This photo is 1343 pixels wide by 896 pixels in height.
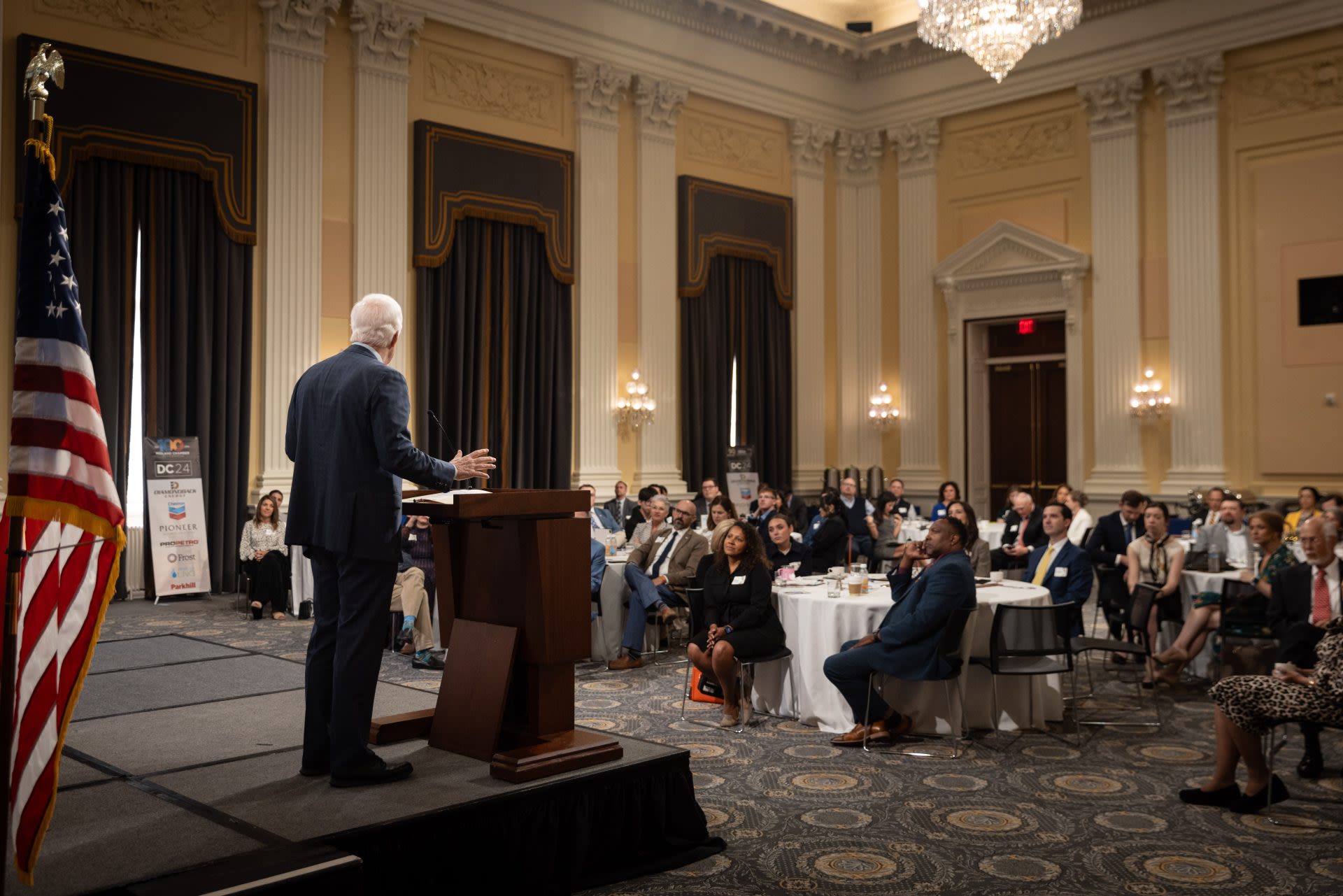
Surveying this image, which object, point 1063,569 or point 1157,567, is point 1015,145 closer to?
point 1157,567

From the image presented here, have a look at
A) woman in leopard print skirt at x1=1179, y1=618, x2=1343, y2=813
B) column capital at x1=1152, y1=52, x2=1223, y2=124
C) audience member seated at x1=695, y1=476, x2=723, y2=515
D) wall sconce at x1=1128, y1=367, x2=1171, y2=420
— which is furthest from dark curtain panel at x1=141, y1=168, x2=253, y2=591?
column capital at x1=1152, y1=52, x2=1223, y2=124

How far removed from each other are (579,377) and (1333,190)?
860 centimetres

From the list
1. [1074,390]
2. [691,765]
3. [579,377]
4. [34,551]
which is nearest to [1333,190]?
[1074,390]

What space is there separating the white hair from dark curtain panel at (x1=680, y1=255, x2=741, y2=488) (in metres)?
10.9

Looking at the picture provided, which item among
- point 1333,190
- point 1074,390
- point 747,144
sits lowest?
point 1074,390

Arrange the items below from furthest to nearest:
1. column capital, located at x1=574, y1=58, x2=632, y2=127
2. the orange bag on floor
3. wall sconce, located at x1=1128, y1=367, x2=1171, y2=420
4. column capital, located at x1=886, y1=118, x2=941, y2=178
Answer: column capital, located at x1=886, y1=118, x2=941, y2=178 → wall sconce, located at x1=1128, y1=367, x2=1171, y2=420 → column capital, located at x1=574, y1=58, x2=632, y2=127 → the orange bag on floor

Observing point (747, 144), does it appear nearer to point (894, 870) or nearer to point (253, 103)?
point (253, 103)

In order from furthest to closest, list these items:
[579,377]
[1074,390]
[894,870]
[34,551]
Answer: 1. [1074,390]
2. [579,377]
3. [894,870]
4. [34,551]

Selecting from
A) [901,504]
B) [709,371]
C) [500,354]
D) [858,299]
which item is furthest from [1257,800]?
[858,299]

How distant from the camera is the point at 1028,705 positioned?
6328 millimetres

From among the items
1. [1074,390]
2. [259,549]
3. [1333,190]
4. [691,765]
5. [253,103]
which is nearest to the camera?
[691,765]

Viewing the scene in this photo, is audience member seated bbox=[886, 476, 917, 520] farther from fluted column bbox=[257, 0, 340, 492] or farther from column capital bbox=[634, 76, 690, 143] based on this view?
fluted column bbox=[257, 0, 340, 492]

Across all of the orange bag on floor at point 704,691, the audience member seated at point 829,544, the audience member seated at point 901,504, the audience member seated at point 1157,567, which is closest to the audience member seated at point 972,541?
the audience member seated at point 1157,567

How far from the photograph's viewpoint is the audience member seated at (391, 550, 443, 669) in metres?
8.00
